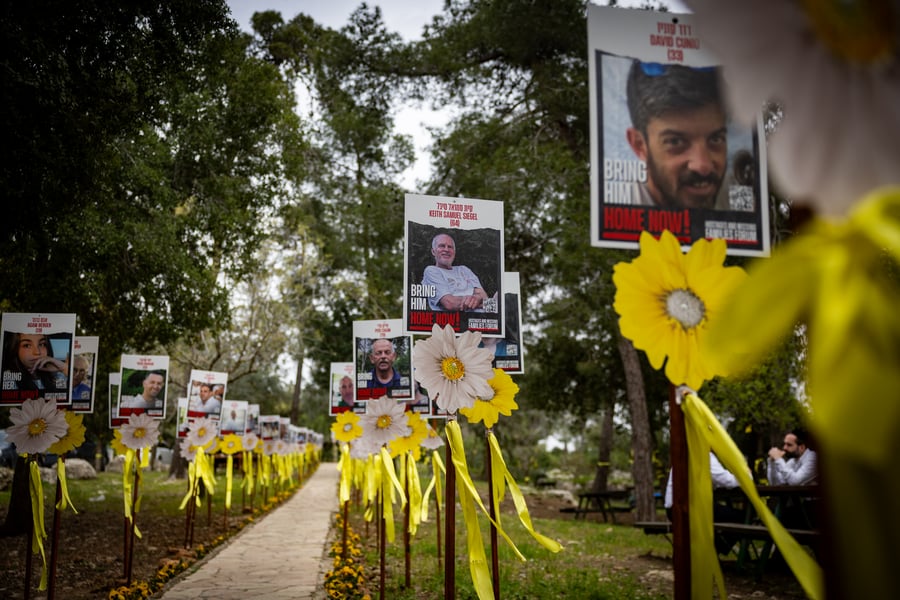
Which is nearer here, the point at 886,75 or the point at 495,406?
A: the point at 886,75

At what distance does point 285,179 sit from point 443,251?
25.2ft

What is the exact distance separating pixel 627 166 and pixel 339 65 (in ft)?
36.2

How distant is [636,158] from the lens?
1.80 metres

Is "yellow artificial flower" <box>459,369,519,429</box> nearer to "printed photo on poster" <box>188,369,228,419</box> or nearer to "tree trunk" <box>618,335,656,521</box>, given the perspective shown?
"printed photo on poster" <box>188,369,228,419</box>

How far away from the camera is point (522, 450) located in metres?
24.0

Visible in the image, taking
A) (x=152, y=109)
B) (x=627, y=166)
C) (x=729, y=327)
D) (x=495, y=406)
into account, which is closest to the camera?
(x=729, y=327)

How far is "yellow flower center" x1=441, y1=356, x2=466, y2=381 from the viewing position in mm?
2881

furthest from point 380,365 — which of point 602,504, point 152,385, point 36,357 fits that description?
point 602,504

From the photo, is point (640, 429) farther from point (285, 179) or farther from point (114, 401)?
point (114, 401)

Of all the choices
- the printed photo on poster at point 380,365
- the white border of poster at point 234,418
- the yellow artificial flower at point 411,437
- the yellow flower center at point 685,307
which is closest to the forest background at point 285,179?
the white border of poster at point 234,418

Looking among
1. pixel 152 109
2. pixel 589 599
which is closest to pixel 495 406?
pixel 589 599

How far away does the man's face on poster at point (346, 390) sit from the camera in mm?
7672

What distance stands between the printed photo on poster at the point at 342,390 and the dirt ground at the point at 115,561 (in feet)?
6.76

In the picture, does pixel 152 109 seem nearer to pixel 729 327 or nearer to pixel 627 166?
pixel 627 166
